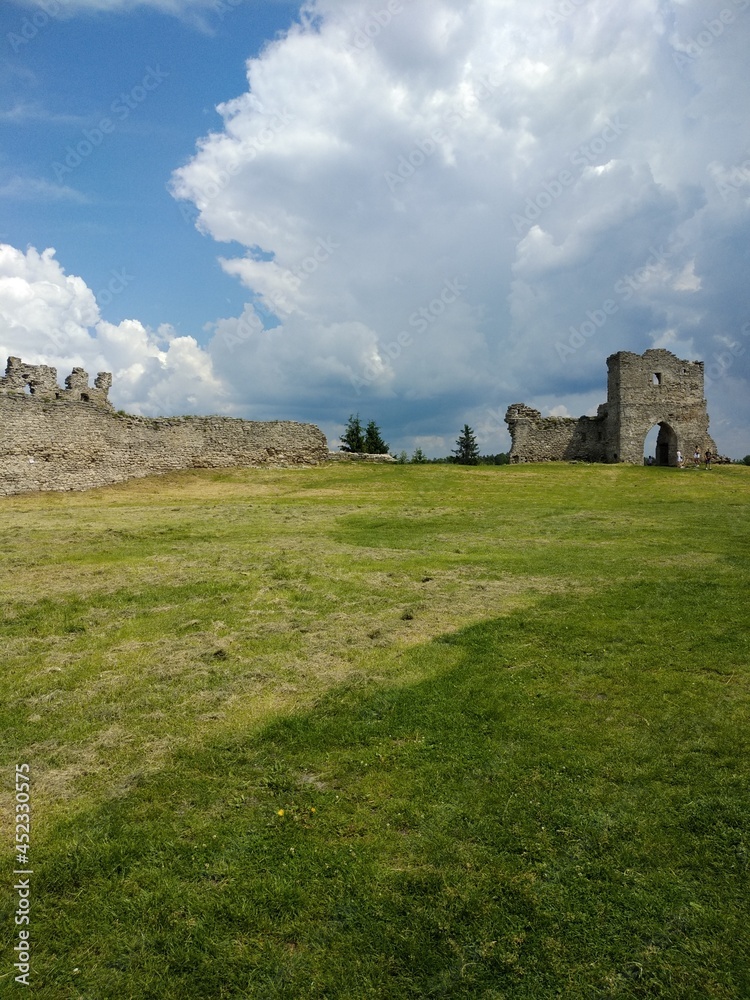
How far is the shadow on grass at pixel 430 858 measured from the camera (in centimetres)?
317

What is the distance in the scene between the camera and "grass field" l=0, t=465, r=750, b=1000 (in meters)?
3.25

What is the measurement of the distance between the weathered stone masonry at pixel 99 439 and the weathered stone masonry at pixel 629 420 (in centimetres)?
1619

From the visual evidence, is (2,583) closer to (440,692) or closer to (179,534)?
(179,534)

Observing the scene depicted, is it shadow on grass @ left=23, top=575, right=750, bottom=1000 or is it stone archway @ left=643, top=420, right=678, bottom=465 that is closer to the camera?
shadow on grass @ left=23, top=575, right=750, bottom=1000

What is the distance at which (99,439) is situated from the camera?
91.3ft

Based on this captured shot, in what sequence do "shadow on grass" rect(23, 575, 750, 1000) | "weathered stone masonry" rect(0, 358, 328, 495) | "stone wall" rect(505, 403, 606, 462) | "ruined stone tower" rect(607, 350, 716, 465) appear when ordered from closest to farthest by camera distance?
"shadow on grass" rect(23, 575, 750, 1000) < "weathered stone masonry" rect(0, 358, 328, 495) < "ruined stone tower" rect(607, 350, 716, 465) < "stone wall" rect(505, 403, 606, 462)

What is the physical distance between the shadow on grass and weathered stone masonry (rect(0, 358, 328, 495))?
24.7 m

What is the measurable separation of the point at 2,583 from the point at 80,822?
738cm

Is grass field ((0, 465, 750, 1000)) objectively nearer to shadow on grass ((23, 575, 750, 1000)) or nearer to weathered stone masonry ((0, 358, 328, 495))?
shadow on grass ((23, 575, 750, 1000))

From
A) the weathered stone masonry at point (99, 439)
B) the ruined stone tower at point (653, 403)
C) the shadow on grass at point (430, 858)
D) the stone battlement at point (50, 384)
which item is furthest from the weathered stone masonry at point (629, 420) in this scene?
the shadow on grass at point (430, 858)

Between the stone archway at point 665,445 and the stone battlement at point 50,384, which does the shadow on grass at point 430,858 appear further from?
the stone archway at point 665,445

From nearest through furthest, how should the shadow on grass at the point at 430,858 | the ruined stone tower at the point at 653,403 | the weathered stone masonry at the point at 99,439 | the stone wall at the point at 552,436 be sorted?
1. the shadow on grass at the point at 430,858
2. the weathered stone masonry at the point at 99,439
3. the ruined stone tower at the point at 653,403
4. the stone wall at the point at 552,436

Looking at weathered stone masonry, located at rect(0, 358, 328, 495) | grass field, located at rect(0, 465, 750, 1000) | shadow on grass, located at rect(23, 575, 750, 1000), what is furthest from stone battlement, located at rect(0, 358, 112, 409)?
shadow on grass, located at rect(23, 575, 750, 1000)

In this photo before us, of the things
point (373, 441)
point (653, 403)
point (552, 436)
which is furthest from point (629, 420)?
point (373, 441)
